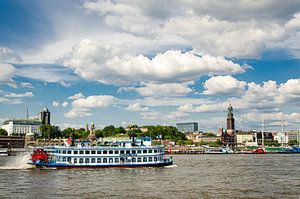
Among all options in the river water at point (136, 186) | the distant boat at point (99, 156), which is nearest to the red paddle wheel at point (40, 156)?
the distant boat at point (99, 156)

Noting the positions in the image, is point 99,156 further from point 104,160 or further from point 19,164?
point 19,164

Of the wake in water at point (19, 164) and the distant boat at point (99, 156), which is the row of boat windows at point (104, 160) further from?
the wake in water at point (19, 164)

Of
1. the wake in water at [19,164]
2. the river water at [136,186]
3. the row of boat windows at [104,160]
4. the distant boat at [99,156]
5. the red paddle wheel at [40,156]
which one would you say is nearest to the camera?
the river water at [136,186]

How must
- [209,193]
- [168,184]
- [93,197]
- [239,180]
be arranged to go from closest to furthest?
[93,197] < [209,193] < [168,184] < [239,180]

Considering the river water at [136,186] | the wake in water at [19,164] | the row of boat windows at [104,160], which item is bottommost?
the river water at [136,186]

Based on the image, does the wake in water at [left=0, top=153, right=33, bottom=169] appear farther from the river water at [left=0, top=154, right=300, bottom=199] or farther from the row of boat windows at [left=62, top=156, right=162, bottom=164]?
the river water at [left=0, top=154, right=300, bottom=199]

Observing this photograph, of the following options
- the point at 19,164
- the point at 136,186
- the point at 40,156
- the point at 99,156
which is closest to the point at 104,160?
the point at 99,156

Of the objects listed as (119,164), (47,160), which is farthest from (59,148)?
(119,164)

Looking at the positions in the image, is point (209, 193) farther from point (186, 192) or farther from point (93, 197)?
point (93, 197)

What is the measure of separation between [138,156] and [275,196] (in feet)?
158

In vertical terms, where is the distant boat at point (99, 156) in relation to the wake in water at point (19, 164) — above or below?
above

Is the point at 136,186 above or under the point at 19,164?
under

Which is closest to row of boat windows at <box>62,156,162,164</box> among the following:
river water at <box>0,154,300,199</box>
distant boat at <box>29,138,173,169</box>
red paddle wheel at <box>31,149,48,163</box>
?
distant boat at <box>29,138,173,169</box>

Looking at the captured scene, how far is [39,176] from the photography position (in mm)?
81250
